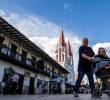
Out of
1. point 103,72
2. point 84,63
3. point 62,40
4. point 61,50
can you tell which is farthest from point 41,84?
point 62,40

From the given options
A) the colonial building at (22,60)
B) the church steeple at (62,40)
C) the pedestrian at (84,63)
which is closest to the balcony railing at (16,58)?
the colonial building at (22,60)

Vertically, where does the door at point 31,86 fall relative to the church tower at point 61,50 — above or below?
below

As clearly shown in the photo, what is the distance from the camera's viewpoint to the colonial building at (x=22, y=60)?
20.3m

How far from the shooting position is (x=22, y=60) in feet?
79.2

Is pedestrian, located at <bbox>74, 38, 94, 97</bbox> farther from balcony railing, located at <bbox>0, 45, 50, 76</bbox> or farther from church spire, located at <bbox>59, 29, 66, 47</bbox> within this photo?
church spire, located at <bbox>59, 29, 66, 47</bbox>

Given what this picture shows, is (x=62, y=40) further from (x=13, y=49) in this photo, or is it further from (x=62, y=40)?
(x=13, y=49)

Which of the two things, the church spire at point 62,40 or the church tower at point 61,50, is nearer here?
the church tower at point 61,50

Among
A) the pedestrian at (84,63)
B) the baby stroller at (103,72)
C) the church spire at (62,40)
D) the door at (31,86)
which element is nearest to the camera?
the baby stroller at (103,72)

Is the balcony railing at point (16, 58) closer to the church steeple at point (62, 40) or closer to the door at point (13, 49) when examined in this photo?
the door at point (13, 49)

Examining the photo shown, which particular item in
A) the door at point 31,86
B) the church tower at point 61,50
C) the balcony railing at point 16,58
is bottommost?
the door at point 31,86

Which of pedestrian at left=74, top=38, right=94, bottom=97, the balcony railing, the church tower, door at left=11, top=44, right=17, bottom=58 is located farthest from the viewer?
the church tower

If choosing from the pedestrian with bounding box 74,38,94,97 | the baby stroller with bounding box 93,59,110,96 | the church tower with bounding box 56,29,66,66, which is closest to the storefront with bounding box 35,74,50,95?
the pedestrian with bounding box 74,38,94,97

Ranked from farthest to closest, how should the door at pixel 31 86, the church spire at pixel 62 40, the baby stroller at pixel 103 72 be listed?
the church spire at pixel 62 40, the door at pixel 31 86, the baby stroller at pixel 103 72

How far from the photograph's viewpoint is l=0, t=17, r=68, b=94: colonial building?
20.3 metres
